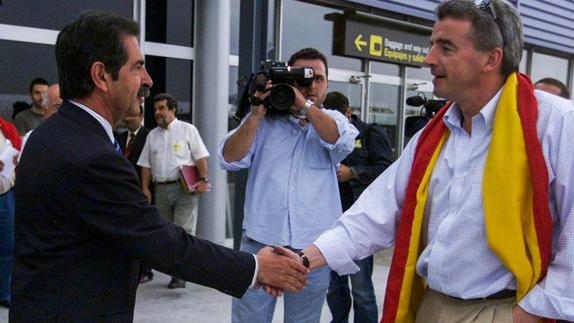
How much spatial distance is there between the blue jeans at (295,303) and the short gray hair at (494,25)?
1.45 metres

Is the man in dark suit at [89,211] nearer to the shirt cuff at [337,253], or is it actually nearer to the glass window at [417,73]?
the shirt cuff at [337,253]

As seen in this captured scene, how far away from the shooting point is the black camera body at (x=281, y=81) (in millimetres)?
3018

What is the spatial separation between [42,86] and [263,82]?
329cm

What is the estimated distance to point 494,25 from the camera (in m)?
1.98

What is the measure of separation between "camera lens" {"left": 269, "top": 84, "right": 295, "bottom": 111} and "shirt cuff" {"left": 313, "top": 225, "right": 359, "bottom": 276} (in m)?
0.83

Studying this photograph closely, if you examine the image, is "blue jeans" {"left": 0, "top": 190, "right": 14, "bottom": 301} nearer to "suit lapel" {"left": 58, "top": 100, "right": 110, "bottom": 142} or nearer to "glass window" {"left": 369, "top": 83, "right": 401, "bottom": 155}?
"suit lapel" {"left": 58, "top": 100, "right": 110, "bottom": 142}

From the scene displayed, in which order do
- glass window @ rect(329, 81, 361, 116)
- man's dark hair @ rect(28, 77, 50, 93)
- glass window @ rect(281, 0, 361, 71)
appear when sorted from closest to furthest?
man's dark hair @ rect(28, 77, 50, 93)
glass window @ rect(281, 0, 361, 71)
glass window @ rect(329, 81, 361, 116)

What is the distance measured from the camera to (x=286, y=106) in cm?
301

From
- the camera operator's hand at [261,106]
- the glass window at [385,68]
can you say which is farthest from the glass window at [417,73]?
the camera operator's hand at [261,106]

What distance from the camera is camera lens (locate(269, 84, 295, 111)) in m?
3.01

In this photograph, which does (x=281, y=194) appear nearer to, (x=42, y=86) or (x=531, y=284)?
(x=531, y=284)

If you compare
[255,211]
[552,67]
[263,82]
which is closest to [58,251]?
[255,211]

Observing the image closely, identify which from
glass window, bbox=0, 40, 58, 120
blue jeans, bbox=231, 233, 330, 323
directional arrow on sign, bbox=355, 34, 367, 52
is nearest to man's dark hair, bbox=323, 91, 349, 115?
blue jeans, bbox=231, 233, 330, 323

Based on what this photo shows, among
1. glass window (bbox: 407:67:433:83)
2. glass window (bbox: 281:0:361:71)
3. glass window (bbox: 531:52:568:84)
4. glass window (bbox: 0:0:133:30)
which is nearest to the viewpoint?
glass window (bbox: 0:0:133:30)
